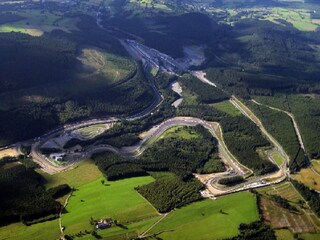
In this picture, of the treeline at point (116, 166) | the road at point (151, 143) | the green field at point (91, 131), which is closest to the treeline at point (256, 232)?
the road at point (151, 143)

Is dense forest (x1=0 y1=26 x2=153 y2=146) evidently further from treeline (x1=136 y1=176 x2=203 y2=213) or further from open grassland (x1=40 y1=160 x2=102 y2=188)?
treeline (x1=136 y1=176 x2=203 y2=213)

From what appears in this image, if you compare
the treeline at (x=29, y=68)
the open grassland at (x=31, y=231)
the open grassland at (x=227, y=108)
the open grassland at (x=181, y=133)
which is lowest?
the open grassland at (x=181, y=133)

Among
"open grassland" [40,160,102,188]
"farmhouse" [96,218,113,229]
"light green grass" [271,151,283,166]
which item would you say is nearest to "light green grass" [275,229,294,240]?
"light green grass" [271,151,283,166]

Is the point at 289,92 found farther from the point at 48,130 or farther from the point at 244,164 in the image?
the point at 48,130

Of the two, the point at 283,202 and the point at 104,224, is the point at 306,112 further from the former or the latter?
the point at 104,224

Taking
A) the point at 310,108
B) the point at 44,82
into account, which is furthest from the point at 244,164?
the point at 44,82

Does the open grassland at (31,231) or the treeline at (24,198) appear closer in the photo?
the open grassland at (31,231)

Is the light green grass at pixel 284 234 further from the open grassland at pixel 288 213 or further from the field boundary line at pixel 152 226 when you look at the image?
the field boundary line at pixel 152 226
